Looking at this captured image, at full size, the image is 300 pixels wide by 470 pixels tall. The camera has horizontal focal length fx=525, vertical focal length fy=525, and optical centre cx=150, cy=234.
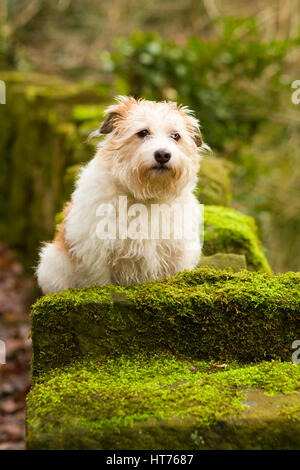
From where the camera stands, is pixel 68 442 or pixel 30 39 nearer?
pixel 68 442

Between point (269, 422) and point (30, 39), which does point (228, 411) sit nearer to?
point (269, 422)

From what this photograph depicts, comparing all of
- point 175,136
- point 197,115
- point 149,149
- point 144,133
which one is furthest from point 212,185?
point 197,115

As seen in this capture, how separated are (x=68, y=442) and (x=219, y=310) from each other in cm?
109

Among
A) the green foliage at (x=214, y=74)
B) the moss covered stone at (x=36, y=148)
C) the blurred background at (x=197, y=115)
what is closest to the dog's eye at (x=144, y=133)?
the blurred background at (x=197, y=115)

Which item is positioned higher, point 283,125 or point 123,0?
point 123,0

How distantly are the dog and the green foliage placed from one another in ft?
17.3

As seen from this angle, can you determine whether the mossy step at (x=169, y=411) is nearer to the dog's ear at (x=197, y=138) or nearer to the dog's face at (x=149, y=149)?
the dog's face at (x=149, y=149)

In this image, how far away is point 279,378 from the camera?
8.61ft

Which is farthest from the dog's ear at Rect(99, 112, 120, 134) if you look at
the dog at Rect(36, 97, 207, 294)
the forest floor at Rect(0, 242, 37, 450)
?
the forest floor at Rect(0, 242, 37, 450)

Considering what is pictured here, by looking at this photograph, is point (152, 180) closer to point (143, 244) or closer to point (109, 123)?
point (143, 244)

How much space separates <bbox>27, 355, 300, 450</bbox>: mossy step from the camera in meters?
2.30

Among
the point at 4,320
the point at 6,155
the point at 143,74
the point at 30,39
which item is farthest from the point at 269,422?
the point at 30,39

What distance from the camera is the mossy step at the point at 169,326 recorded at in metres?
2.91
